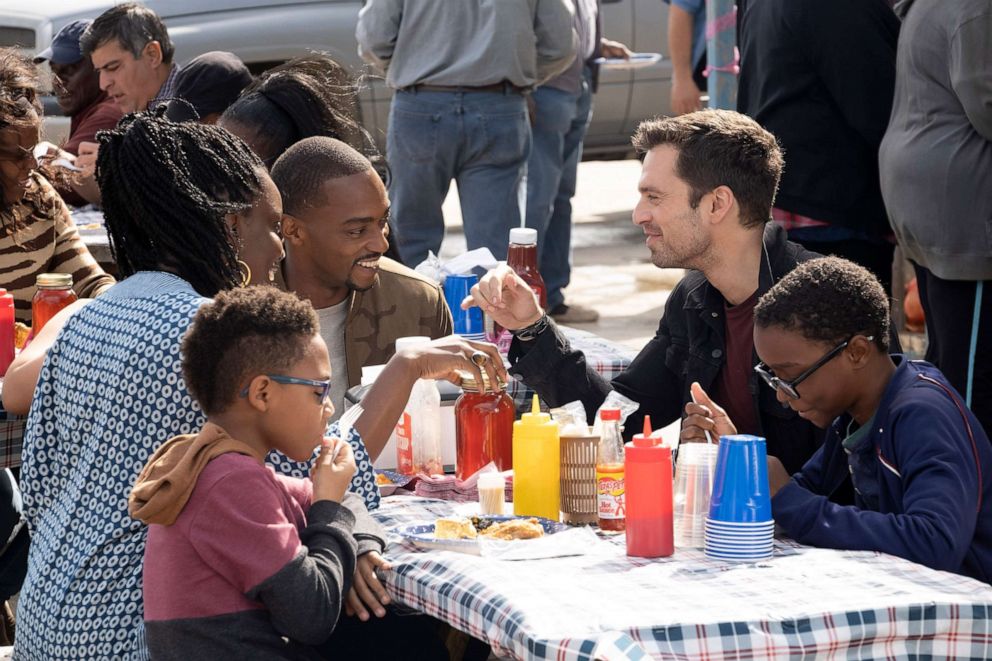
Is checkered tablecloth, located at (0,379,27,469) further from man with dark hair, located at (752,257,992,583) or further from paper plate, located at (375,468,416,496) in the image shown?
man with dark hair, located at (752,257,992,583)

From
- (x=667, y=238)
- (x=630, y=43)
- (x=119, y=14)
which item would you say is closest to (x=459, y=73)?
(x=119, y=14)

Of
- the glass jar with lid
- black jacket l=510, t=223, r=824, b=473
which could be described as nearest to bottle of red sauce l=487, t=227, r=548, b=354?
black jacket l=510, t=223, r=824, b=473

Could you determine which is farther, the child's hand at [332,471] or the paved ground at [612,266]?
the paved ground at [612,266]

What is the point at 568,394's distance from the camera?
3.82 m

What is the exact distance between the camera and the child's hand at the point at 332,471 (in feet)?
9.50

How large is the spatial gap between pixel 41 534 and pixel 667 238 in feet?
5.33

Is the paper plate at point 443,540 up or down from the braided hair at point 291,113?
down

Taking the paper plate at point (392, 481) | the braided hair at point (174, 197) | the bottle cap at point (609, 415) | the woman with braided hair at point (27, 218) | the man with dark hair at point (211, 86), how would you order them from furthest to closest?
the man with dark hair at point (211, 86), the woman with braided hair at point (27, 218), the paper plate at point (392, 481), the braided hair at point (174, 197), the bottle cap at point (609, 415)

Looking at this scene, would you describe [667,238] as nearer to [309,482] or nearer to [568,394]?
[568,394]

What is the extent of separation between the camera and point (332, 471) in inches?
115

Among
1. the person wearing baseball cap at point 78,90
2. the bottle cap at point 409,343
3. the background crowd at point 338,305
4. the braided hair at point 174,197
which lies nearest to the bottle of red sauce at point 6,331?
the background crowd at point 338,305

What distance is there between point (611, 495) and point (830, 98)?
2647mm

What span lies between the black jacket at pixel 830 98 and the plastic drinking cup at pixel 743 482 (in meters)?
2.45

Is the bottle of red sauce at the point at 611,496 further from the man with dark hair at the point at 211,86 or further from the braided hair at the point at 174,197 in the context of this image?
the man with dark hair at the point at 211,86
